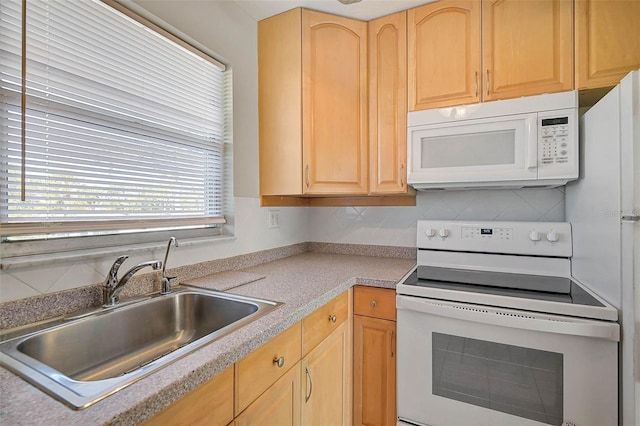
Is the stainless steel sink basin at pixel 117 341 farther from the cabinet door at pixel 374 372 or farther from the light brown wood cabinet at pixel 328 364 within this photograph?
the cabinet door at pixel 374 372

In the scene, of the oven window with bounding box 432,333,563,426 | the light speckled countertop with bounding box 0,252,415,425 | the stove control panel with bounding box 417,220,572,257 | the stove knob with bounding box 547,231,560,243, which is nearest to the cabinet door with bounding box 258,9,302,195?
the light speckled countertop with bounding box 0,252,415,425

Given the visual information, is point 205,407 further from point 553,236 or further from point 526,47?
point 526,47

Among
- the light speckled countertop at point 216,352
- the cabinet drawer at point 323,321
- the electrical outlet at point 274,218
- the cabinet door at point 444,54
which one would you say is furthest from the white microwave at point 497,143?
the electrical outlet at point 274,218

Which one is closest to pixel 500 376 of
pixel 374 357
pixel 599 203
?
pixel 374 357

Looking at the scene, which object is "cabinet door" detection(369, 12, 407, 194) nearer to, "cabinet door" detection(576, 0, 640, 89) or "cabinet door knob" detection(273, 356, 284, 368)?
"cabinet door" detection(576, 0, 640, 89)

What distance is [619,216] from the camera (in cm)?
104

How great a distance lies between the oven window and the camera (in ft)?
3.90

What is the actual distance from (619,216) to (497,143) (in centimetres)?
62

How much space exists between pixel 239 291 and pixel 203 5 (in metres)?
1.39

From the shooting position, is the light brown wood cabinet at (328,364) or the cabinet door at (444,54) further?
the cabinet door at (444,54)

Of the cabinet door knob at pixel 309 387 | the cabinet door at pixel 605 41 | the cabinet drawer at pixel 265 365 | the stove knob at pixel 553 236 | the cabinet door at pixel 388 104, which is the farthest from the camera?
the cabinet door at pixel 388 104

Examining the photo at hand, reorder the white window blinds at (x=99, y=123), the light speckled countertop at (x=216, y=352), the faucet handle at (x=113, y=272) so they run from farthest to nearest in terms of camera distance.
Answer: the faucet handle at (x=113, y=272), the white window blinds at (x=99, y=123), the light speckled countertop at (x=216, y=352)

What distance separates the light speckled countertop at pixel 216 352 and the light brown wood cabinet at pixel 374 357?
0.31ft

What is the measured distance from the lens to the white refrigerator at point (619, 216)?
Answer: 97cm
